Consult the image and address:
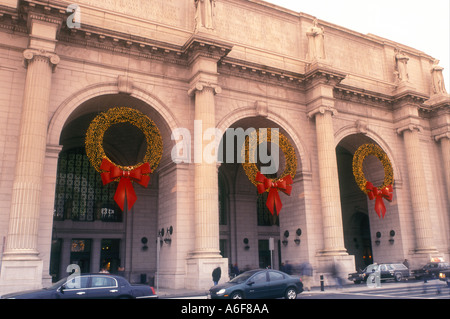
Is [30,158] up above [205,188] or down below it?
above

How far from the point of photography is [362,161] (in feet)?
97.7

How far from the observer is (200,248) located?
851 inches

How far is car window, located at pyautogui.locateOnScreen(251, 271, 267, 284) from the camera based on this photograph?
1555 centimetres

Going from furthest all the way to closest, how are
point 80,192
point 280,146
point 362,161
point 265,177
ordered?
point 362,161 < point 80,192 < point 280,146 < point 265,177

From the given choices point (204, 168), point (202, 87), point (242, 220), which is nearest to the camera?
point (204, 168)

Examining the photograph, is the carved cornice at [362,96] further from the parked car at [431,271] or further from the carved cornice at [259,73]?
the parked car at [431,271]

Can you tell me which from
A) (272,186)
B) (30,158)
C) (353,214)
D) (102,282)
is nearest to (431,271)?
(272,186)

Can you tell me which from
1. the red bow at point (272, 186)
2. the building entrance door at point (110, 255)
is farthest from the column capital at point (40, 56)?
the building entrance door at point (110, 255)

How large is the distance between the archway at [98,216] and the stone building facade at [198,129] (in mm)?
99

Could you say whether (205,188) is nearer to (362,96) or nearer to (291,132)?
(291,132)

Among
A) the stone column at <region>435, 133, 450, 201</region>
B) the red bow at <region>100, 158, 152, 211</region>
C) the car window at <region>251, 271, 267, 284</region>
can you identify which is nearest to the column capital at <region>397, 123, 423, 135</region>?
the stone column at <region>435, 133, 450, 201</region>

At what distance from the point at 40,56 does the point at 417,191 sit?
27076 millimetres

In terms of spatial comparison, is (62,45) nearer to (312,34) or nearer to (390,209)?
(312,34)

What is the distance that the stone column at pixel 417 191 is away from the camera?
29.9 m
